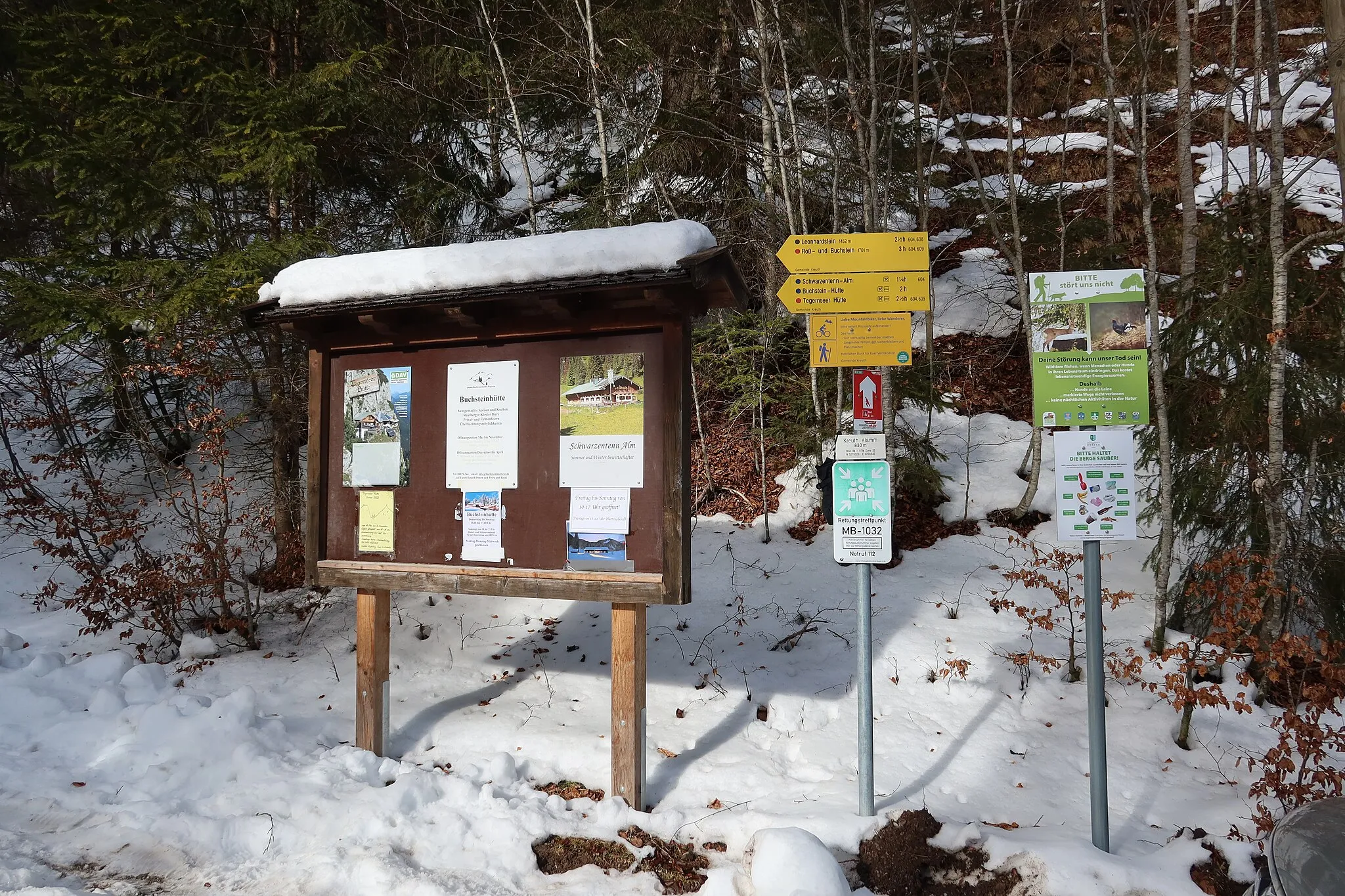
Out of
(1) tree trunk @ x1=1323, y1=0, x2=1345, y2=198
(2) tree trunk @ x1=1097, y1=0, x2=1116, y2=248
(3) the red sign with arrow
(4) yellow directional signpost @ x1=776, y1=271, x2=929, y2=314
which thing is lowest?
(3) the red sign with arrow

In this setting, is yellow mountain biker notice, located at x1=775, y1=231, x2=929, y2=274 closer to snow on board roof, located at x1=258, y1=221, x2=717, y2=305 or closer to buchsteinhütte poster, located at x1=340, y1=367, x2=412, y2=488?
A: snow on board roof, located at x1=258, y1=221, x2=717, y2=305

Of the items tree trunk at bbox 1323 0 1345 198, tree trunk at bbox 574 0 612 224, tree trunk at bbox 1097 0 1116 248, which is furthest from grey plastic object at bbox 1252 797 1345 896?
tree trunk at bbox 574 0 612 224

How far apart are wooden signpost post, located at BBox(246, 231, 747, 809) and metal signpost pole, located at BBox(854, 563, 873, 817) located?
0.93m

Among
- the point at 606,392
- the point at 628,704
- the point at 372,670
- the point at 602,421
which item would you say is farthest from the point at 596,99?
the point at 628,704

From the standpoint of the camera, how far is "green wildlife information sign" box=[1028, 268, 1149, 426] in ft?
11.0

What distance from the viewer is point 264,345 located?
820 centimetres

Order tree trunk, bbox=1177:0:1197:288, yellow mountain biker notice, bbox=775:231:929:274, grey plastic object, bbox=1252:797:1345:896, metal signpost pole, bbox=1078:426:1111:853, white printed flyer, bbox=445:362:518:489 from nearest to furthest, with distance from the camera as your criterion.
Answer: grey plastic object, bbox=1252:797:1345:896, metal signpost pole, bbox=1078:426:1111:853, yellow mountain biker notice, bbox=775:231:929:274, white printed flyer, bbox=445:362:518:489, tree trunk, bbox=1177:0:1197:288

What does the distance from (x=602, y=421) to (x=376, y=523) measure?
1731 millimetres

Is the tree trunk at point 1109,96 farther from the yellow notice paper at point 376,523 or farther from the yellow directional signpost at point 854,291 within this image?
the yellow notice paper at point 376,523

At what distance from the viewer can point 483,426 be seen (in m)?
4.21

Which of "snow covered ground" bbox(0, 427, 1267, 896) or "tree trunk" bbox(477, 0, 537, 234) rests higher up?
"tree trunk" bbox(477, 0, 537, 234)

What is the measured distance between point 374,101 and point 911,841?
9.03m

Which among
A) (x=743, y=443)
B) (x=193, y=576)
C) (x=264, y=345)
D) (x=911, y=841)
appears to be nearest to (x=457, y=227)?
(x=264, y=345)

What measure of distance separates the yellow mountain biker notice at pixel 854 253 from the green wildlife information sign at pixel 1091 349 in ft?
2.04
